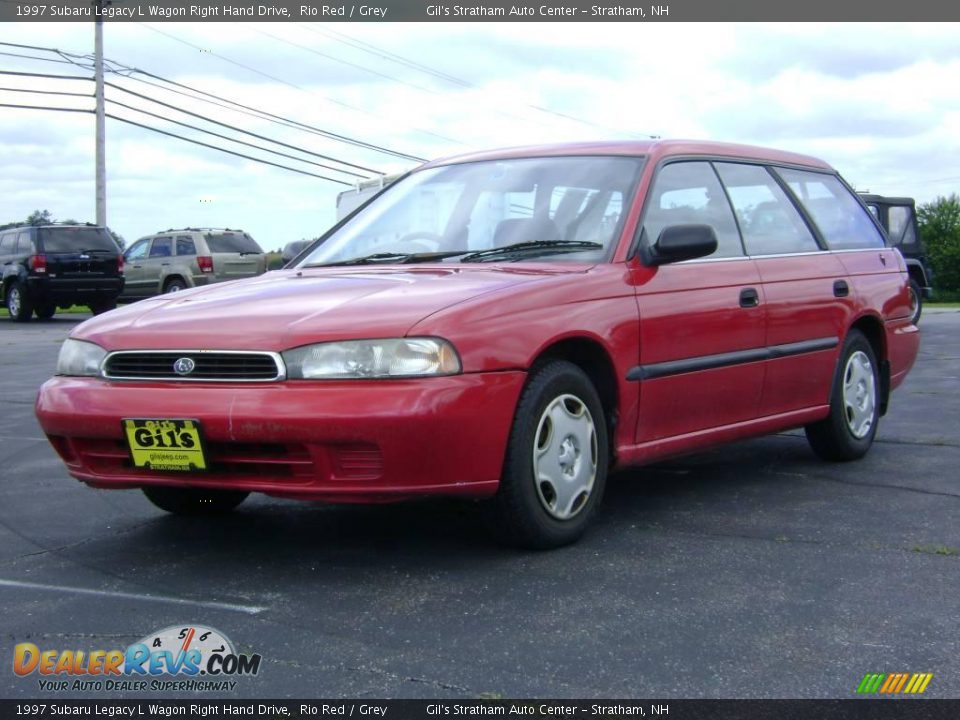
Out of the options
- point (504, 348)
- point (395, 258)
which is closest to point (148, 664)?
point (504, 348)

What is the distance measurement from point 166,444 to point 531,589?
4.24 ft

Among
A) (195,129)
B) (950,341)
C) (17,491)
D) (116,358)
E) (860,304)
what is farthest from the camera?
(195,129)

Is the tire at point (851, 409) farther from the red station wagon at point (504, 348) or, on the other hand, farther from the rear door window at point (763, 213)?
the rear door window at point (763, 213)

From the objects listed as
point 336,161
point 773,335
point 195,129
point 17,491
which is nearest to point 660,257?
point 773,335

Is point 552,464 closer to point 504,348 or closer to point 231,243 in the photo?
point 504,348

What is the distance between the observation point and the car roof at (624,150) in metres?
A: 5.63

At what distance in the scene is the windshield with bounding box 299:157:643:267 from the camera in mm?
5219

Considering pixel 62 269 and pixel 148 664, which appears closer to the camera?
pixel 148 664

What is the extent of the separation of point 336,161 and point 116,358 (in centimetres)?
4456

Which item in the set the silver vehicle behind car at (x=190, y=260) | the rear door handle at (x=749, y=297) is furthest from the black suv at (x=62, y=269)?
the rear door handle at (x=749, y=297)

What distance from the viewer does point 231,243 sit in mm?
26453

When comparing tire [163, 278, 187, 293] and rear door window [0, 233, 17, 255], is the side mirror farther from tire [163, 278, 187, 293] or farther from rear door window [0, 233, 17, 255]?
rear door window [0, 233, 17, 255]

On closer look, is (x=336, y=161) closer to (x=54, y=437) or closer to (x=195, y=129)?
(x=195, y=129)

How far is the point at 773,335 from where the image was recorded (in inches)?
230
